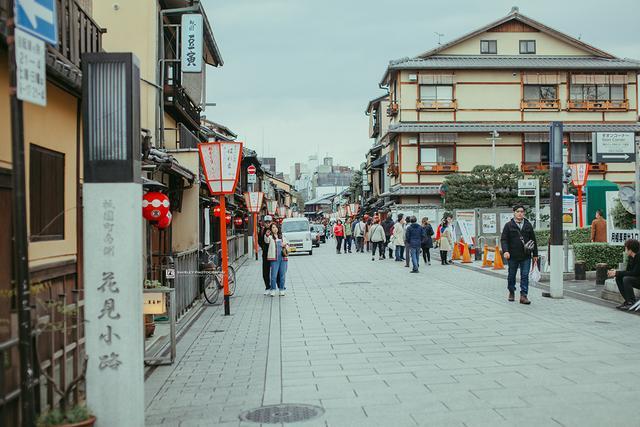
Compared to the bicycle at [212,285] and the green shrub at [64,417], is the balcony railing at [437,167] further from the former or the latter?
the green shrub at [64,417]

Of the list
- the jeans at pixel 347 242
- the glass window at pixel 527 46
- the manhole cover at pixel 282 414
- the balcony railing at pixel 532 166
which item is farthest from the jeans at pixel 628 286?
the glass window at pixel 527 46

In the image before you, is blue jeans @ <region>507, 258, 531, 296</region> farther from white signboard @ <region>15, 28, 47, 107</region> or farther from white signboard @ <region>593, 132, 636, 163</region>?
white signboard @ <region>15, 28, 47, 107</region>

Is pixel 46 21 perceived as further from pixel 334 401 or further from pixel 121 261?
pixel 334 401

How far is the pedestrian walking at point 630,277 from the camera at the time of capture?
480 inches

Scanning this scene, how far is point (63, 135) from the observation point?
8.12 m

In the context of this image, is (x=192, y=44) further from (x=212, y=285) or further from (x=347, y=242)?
(x=347, y=242)

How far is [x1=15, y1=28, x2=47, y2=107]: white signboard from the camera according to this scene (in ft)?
13.7

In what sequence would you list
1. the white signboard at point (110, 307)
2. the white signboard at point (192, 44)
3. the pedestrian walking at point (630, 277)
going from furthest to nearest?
1. the white signboard at point (192, 44)
2. the pedestrian walking at point (630, 277)
3. the white signboard at point (110, 307)

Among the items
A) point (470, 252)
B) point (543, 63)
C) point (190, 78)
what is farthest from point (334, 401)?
point (543, 63)

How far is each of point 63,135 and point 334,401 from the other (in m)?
4.48

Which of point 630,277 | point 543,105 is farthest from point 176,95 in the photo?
point 543,105

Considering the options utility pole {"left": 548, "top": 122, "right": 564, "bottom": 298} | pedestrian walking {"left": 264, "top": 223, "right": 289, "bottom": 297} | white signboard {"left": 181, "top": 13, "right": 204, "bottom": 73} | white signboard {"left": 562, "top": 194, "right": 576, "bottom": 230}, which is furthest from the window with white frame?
pedestrian walking {"left": 264, "top": 223, "right": 289, "bottom": 297}

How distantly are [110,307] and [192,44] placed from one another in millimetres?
13212

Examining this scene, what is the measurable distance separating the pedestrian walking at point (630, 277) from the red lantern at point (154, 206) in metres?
8.47
